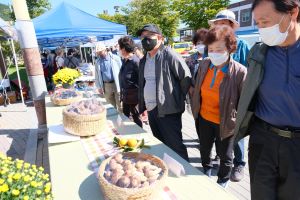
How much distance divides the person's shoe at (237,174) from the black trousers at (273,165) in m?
1.18

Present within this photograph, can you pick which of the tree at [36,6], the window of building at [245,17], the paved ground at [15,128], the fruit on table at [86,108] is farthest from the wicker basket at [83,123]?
the window of building at [245,17]

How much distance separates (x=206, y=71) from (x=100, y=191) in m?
1.44

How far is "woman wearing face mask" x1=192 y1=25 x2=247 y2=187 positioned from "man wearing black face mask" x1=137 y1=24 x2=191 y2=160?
8.4 inches

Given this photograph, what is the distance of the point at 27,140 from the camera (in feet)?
15.4

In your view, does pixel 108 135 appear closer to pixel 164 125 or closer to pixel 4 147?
pixel 164 125

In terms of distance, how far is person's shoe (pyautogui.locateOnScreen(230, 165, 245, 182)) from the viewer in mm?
2836

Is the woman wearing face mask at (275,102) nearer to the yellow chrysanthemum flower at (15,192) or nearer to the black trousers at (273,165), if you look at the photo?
the black trousers at (273,165)

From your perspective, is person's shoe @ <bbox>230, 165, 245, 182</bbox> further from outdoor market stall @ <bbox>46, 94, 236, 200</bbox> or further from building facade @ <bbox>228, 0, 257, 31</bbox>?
building facade @ <bbox>228, 0, 257, 31</bbox>

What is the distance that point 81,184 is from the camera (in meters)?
1.45

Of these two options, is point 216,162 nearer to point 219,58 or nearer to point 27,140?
point 219,58

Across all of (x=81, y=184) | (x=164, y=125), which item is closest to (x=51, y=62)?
(x=164, y=125)

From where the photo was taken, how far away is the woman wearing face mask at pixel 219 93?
212cm

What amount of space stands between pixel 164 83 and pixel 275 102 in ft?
4.02

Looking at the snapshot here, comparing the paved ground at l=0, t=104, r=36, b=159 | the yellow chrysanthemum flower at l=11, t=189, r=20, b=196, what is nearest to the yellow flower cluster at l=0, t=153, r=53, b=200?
the yellow chrysanthemum flower at l=11, t=189, r=20, b=196
